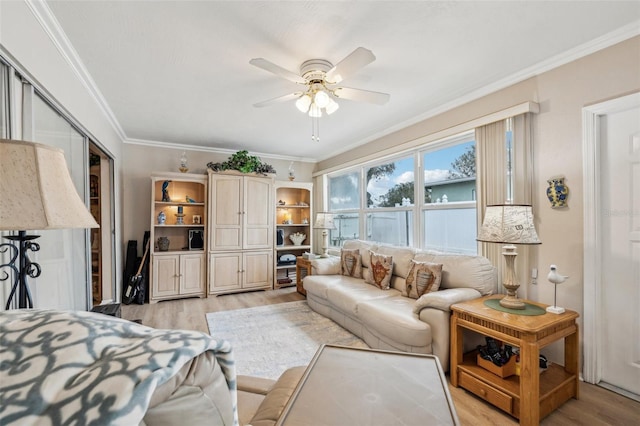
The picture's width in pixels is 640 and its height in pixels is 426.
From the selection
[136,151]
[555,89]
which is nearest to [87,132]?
[136,151]

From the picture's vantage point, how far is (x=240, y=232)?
4.93 meters

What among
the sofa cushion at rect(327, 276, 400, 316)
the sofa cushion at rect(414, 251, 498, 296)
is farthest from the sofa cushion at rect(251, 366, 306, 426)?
the sofa cushion at rect(414, 251, 498, 296)

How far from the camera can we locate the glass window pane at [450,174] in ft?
10.3

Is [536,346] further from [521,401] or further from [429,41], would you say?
[429,41]

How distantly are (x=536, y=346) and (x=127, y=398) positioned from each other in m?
2.08

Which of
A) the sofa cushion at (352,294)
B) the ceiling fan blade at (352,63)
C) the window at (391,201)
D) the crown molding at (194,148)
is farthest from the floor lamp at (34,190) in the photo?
the crown molding at (194,148)

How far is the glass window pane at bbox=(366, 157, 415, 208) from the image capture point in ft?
13.0

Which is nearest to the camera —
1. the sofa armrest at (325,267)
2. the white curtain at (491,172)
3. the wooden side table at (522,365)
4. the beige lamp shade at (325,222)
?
the wooden side table at (522,365)

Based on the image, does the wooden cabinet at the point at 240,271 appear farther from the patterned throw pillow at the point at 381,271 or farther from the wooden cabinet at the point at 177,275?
the patterned throw pillow at the point at 381,271

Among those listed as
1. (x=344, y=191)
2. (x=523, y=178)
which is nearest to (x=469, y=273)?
(x=523, y=178)

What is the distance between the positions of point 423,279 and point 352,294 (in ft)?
2.48

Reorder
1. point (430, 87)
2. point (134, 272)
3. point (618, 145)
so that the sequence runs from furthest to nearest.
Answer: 1. point (134, 272)
2. point (430, 87)
3. point (618, 145)

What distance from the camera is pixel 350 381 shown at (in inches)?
52.3

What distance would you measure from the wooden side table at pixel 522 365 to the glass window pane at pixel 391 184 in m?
2.04
